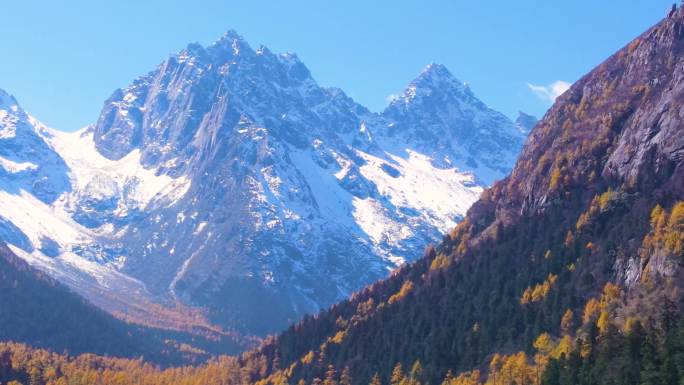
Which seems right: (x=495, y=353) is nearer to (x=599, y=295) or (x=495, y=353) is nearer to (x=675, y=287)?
(x=599, y=295)

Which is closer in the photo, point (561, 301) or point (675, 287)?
point (675, 287)

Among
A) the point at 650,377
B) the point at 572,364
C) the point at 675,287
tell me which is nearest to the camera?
the point at 650,377

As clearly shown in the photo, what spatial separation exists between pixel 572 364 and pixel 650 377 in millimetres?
21553

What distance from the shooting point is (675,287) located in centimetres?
17050

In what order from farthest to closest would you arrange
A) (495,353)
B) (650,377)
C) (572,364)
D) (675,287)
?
1. (495,353)
2. (675,287)
3. (572,364)
4. (650,377)

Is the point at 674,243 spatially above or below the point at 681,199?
below

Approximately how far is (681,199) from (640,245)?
523 inches

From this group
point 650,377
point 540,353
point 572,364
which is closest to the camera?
point 650,377

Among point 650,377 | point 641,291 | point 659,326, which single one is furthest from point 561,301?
point 650,377

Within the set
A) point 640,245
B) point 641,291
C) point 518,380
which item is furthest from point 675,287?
point 518,380

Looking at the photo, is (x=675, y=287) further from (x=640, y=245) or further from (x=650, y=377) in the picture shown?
(x=650, y=377)

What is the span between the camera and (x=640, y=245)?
190 meters

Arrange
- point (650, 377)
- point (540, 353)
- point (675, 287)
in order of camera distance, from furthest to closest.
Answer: point (540, 353) → point (675, 287) → point (650, 377)

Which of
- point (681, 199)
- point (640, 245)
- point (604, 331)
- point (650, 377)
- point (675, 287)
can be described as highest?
point (681, 199)
